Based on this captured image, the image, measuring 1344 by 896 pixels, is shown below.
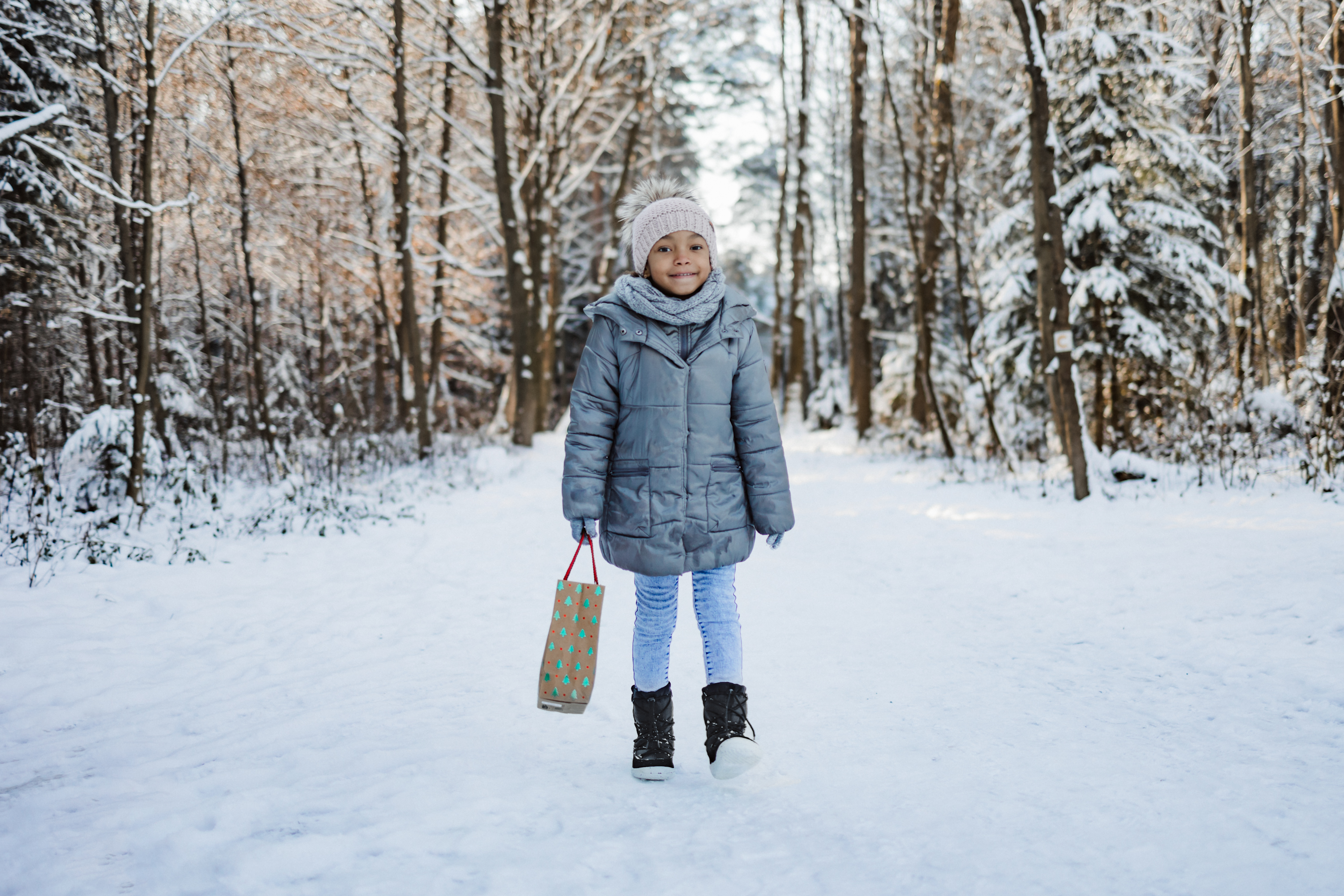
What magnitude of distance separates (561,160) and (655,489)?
16330 millimetres

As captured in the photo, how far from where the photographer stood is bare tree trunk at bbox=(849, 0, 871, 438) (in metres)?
15.8

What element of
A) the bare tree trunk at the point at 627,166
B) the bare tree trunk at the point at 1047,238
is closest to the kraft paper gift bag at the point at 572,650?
the bare tree trunk at the point at 1047,238

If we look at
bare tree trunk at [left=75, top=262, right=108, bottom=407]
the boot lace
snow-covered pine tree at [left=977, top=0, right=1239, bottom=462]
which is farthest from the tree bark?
the boot lace

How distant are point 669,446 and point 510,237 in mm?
13121

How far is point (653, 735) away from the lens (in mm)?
2734

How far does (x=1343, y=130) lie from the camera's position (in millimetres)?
9469

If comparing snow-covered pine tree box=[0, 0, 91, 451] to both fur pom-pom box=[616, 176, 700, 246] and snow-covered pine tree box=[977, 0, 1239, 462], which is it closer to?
fur pom-pom box=[616, 176, 700, 246]

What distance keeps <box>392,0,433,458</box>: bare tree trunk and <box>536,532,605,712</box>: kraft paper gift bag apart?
35.6ft

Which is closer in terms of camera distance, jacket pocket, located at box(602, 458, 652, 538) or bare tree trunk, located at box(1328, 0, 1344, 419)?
jacket pocket, located at box(602, 458, 652, 538)

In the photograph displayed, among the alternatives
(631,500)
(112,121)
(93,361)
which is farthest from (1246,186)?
(93,361)

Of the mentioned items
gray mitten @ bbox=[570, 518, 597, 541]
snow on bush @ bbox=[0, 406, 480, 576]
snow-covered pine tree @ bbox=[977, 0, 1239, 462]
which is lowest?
snow on bush @ bbox=[0, 406, 480, 576]

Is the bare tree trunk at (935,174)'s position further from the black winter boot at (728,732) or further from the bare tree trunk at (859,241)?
the black winter boot at (728,732)

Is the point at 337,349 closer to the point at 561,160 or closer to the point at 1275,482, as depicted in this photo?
the point at 561,160

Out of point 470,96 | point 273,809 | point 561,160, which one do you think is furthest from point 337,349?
point 273,809
